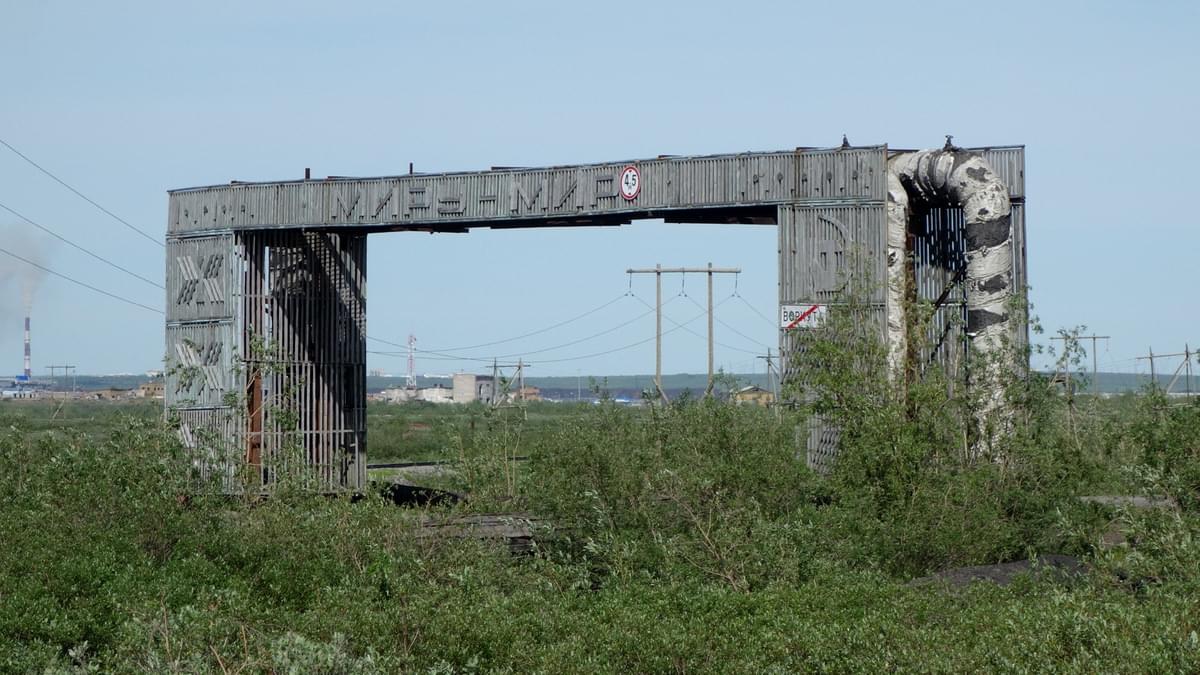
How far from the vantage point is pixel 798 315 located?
31062 millimetres

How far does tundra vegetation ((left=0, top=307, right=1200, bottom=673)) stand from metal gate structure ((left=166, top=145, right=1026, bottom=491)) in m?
3.18

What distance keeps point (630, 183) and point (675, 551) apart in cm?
1394

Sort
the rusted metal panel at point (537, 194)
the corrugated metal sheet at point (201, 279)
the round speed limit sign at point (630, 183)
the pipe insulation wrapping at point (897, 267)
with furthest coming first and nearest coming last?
the corrugated metal sheet at point (201, 279)
the round speed limit sign at point (630, 183)
the rusted metal panel at point (537, 194)
the pipe insulation wrapping at point (897, 267)

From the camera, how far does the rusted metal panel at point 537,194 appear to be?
31672mm

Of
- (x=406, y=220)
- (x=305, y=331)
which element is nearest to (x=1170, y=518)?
(x=406, y=220)

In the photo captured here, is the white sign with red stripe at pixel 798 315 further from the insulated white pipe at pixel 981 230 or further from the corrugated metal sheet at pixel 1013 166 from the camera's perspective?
the corrugated metal sheet at pixel 1013 166

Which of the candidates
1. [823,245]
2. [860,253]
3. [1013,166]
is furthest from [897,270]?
[1013,166]

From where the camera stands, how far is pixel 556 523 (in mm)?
25109

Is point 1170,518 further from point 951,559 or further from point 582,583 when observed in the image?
point 582,583

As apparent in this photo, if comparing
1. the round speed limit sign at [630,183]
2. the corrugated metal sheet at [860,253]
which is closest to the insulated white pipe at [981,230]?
the corrugated metal sheet at [860,253]

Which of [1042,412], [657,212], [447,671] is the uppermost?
[657,212]

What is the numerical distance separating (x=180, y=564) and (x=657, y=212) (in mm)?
15805

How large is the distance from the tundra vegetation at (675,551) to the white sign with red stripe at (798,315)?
8.35 ft

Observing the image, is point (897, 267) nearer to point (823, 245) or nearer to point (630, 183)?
point (823, 245)
